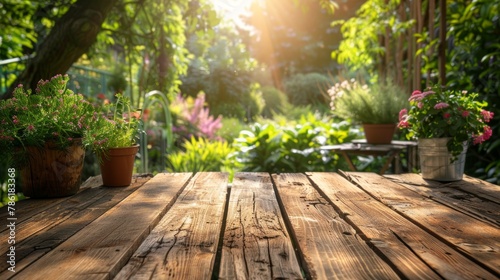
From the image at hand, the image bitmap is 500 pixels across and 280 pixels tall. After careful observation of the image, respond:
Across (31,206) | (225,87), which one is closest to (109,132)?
(31,206)

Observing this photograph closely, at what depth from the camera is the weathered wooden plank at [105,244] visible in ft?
3.22

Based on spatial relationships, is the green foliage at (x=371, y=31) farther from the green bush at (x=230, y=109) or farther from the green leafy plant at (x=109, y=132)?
the green bush at (x=230, y=109)

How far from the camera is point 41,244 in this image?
120 centimetres

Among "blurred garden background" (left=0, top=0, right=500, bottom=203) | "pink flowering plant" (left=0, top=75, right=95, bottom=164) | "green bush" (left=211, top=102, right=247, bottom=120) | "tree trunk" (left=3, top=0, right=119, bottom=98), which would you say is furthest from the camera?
"green bush" (left=211, top=102, right=247, bottom=120)

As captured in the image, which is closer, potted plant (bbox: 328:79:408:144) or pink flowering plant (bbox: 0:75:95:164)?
pink flowering plant (bbox: 0:75:95:164)

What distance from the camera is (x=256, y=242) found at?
46.9 inches

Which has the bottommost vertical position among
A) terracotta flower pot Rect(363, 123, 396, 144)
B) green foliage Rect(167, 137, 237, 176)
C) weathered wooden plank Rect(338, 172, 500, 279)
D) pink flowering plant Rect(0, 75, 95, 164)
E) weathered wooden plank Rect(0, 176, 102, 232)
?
green foliage Rect(167, 137, 237, 176)

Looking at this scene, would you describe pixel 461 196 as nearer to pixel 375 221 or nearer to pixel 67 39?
pixel 375 221

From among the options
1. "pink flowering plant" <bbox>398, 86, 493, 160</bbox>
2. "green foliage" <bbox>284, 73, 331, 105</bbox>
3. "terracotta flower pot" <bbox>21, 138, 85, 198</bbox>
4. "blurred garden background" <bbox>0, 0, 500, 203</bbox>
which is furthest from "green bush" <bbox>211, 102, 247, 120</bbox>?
"terracotta flower pot" <bbox>21, 138, 85, 198</bbox>

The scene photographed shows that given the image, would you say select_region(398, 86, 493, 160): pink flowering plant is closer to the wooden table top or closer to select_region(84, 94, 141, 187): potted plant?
the wooden table top

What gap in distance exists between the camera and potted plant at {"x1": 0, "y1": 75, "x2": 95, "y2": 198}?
1771 mm

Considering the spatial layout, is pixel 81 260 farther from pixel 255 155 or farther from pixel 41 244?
pixel 255 155

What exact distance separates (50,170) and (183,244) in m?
0.90

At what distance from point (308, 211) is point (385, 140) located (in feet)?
8.63
